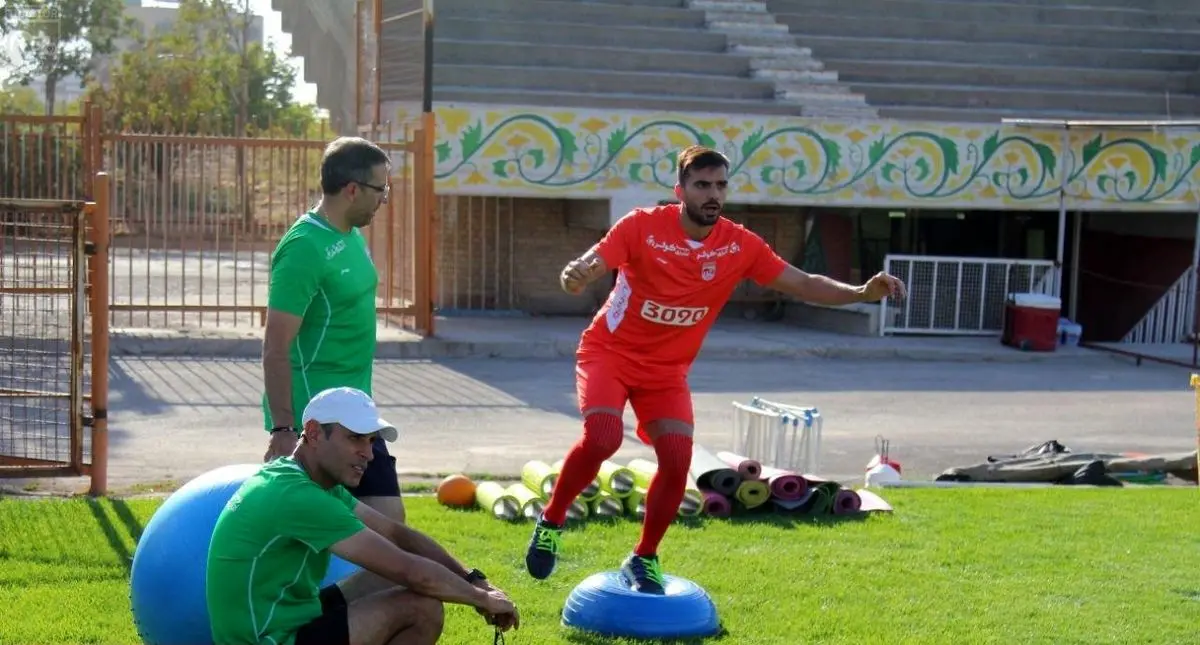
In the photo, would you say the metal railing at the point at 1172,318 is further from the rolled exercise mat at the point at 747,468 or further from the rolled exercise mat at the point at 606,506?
the rolled exercise mat at the point at 606,506

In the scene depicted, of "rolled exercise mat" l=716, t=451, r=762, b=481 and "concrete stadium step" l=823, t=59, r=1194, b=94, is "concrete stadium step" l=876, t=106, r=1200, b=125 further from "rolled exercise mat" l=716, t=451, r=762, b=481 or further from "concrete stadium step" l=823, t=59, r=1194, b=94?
"rolled exercise mat" l=716, t=451, r=762, b=481

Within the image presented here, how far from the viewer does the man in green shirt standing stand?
5.55 metres

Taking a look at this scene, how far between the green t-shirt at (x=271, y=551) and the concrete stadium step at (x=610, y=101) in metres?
15.7

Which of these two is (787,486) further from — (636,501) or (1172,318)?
(1172,318)

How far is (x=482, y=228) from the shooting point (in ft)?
70.5

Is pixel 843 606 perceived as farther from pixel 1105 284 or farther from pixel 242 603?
pixel 1105 284

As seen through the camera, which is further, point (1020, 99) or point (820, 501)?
point (1020, 99)

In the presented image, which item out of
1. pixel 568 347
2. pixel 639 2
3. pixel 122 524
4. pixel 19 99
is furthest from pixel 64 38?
pixel 122 524

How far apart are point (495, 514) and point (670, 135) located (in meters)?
11.3

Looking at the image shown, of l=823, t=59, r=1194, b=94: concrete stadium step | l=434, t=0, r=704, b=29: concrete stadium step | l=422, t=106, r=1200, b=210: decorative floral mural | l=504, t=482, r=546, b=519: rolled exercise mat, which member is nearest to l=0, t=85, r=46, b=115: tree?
l=434, t=0, r=704, b=29: concrete stadium step

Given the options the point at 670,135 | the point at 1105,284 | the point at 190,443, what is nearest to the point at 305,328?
the point at 190,443

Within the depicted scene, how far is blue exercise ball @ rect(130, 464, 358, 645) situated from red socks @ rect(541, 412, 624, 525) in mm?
1407

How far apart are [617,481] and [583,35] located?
15.2m

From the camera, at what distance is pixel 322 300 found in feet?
18.6
